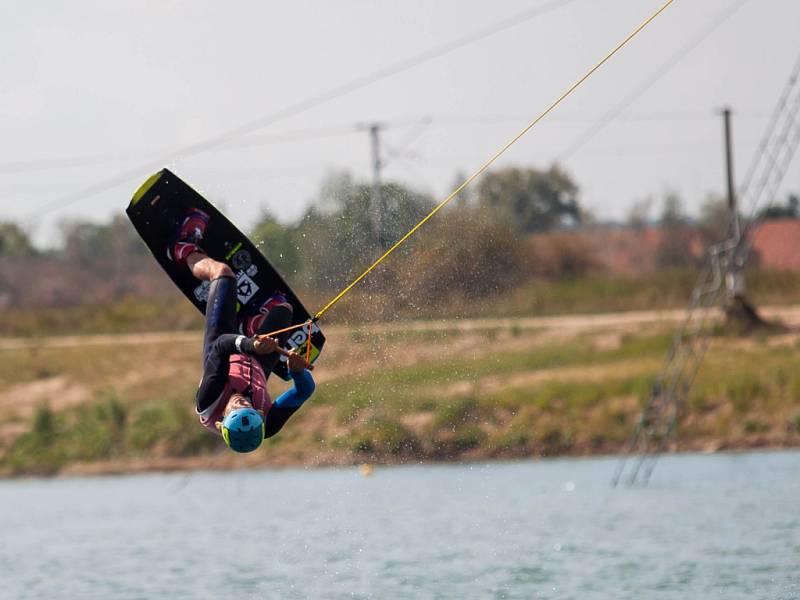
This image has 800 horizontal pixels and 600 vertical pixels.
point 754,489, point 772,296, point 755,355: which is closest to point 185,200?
point 754,489

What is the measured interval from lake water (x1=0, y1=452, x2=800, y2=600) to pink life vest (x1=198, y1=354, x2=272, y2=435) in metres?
4.00

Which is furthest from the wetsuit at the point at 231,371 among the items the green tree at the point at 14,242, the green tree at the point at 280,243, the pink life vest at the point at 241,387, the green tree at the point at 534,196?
the green tree at the point at 14,242

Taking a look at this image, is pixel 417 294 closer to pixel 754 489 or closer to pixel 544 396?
pixel 754 489

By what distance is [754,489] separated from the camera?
69.8ft

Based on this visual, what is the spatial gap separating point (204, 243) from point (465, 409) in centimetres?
1410

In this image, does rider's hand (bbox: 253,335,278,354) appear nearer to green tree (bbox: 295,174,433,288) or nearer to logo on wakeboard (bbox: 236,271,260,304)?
logo on wakeboard (bbox: 236,271,260,304)

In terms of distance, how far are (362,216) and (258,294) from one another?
2.18 metres

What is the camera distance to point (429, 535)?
779 inches

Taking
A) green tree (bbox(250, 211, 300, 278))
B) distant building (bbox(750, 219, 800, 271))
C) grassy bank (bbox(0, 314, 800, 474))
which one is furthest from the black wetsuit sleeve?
distant building (bbox(750, 219, 800, 271))

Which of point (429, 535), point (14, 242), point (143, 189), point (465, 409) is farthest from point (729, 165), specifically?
point (14, 242)

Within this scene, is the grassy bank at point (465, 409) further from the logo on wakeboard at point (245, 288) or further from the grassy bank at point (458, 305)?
the logo on wakeboard at point (245, 288)

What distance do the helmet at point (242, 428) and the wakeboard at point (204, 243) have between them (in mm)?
2027

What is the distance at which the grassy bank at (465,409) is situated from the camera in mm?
26562

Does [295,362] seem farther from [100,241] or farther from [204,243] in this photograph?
[100,241]
